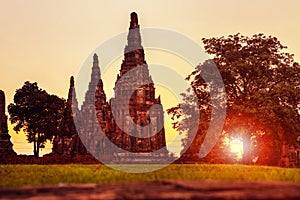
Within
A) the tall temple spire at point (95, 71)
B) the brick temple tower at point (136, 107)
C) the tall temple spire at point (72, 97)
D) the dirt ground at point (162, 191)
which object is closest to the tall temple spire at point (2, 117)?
the brick temple tower at point (136, 107)

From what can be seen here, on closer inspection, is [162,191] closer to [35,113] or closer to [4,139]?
[4,139]

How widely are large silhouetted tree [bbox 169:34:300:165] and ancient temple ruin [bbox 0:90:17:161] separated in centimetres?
1174

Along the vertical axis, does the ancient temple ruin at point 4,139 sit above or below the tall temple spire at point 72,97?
below

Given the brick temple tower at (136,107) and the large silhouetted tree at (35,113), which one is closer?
the brick temple tower at (136,107)

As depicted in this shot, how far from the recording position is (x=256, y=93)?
3198 cm

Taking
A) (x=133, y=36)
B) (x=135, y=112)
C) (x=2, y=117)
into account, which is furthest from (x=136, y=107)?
(x=2, y=117)

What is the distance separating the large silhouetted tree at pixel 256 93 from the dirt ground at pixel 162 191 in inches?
957

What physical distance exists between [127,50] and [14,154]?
1081 cm

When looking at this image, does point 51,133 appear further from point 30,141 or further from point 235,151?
point 235,151

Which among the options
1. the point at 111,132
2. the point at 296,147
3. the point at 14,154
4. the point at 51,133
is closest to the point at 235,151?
the point at 296,147

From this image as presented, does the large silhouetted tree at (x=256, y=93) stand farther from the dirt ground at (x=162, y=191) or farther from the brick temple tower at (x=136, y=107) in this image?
the dirt ground at (x=162, y=191)

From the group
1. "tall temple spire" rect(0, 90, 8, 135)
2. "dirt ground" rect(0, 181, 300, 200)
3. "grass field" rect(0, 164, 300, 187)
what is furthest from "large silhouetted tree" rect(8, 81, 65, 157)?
"dirt ground" rect(0, 181, 300, 200)

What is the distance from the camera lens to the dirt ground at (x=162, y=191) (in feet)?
20.5

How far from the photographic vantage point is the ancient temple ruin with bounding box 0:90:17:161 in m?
28.7
